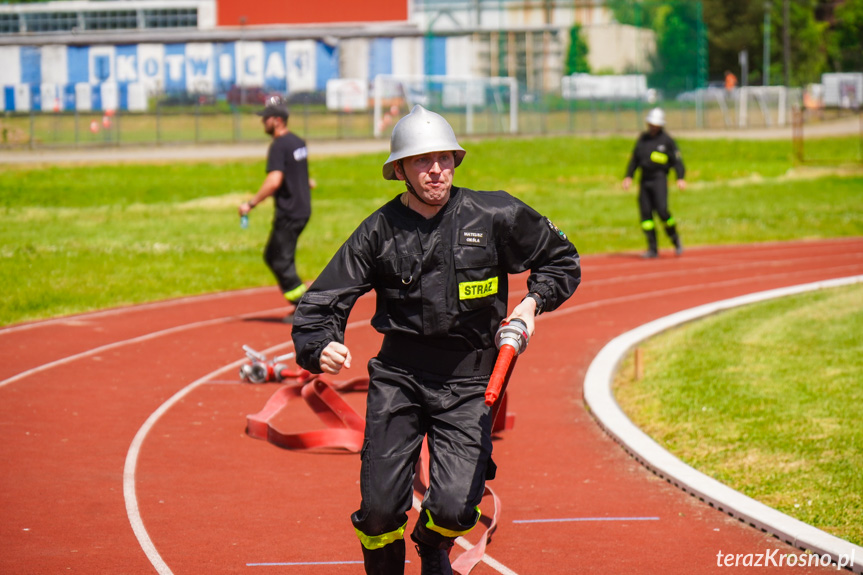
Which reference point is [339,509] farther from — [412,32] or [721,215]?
[412,32]

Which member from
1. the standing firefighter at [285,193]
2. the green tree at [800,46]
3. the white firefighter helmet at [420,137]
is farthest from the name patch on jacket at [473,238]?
the green tree at [800,46]

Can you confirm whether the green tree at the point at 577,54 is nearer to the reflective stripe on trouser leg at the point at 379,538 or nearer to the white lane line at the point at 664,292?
the white lane line at the point at 664,292

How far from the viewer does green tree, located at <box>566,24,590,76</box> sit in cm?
6800

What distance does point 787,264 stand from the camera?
1845cm

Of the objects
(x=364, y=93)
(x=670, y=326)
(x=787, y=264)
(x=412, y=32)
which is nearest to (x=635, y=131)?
(x=364, y=93)

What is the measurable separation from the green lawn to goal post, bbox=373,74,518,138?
7138 millimetres

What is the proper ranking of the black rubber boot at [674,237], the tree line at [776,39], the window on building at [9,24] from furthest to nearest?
1. the tree line at [776,39]
2. the window on building at [9,24]
3. the black rubber boot at [674,237]

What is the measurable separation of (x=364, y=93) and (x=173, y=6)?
2850 cm

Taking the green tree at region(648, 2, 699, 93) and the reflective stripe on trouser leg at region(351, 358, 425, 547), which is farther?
the green tree at region(648, 2, 699, 93)

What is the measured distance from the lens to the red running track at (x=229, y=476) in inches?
237

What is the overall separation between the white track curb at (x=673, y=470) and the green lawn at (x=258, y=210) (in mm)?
6953

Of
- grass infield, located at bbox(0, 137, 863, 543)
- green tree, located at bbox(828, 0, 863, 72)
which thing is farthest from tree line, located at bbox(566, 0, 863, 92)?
grass infield, located at bbox(0, 137, 863, 543)

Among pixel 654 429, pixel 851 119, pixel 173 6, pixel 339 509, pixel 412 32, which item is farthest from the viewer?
pixel 173 6

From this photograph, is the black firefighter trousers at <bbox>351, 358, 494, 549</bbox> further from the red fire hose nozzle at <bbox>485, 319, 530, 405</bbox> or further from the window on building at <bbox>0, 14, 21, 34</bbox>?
the window on building at <bbox>0, 14, 21, 34</bbox>
